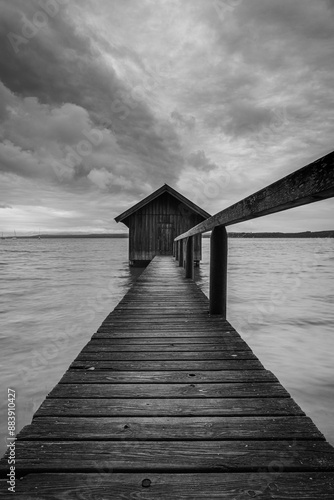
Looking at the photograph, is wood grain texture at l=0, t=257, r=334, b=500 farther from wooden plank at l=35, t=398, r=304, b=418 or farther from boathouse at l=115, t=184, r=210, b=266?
boathouse at l=115, t=184, r=210, b=266

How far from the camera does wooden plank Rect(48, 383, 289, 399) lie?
1827 millimetres

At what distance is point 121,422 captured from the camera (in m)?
1.54

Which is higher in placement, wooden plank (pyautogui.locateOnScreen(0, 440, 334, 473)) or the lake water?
wooden plank (pyautogui.locateOnScreen(0, 440, 334, 473))

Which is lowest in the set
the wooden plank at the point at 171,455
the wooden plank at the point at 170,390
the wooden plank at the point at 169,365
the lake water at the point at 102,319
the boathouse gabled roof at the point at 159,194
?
the lake water at the point at 102,319

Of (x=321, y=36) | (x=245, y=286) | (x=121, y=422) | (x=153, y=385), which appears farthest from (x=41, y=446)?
(x=245, y=286)

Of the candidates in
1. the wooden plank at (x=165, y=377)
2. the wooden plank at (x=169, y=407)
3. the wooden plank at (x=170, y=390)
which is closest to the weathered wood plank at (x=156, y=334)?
the wooden plank at (x=165, y=377)

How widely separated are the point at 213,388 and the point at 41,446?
1.08 m

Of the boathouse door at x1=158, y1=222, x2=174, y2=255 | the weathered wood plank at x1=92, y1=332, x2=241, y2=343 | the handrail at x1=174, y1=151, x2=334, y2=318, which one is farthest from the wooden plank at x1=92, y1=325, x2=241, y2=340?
the boathouse door at x1=158, y1=222, x2=174, y2=255

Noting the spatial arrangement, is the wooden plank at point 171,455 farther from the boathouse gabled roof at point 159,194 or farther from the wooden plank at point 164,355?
the boathouse gabled roof at point 159,194

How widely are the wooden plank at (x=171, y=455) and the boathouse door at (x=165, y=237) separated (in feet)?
55.8

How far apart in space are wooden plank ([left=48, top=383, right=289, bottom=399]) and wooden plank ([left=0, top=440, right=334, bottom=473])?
0.45m

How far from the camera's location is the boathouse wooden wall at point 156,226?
18438mm

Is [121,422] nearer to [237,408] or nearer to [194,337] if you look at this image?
[237,408]

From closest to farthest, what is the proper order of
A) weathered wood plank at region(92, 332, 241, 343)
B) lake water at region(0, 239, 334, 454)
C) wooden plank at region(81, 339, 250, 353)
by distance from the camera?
wooden plank at region(81, 339, 250, 353)
weathered wood plank at region(92, 332, 241, 343)
lake water at region(0, 239, 334, 454)
